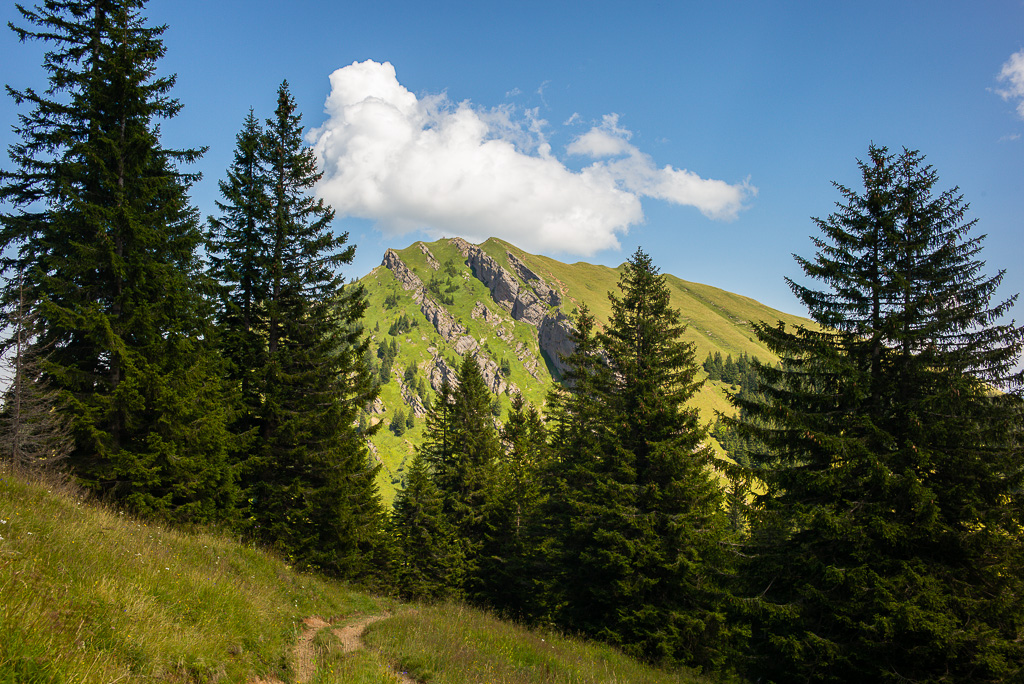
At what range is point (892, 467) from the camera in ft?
35.7

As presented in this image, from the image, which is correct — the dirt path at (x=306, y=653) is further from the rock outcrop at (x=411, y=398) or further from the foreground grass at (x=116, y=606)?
the rock outcrop at (x=411, y=398)

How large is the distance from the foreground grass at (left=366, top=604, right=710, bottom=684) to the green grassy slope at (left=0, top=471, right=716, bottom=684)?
0.04 m

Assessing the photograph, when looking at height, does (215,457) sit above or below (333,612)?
above

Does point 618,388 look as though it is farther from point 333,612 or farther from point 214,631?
point 214,631

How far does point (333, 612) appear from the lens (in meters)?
12.1

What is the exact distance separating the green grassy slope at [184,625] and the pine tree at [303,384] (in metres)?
4.72

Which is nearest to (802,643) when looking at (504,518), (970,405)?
(970,405)

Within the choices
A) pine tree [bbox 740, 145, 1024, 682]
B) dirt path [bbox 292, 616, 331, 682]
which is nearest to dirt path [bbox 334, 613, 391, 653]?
dirt path [bbox 292, 616, 331, 682]

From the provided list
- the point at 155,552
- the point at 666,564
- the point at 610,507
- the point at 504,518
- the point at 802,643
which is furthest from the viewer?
the point at 504,518

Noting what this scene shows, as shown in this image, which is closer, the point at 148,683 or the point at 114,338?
the point at 148,683

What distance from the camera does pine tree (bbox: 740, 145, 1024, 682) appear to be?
9672mm

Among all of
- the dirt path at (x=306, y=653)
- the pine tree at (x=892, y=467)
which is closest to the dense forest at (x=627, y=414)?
the pine tree at (x=892, y=467)

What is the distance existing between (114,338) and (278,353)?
5.16m

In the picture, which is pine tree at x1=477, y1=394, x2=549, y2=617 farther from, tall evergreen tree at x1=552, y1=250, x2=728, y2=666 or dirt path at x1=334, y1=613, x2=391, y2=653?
dirt path at x1=334, y1=613, x2=391, y2=653
